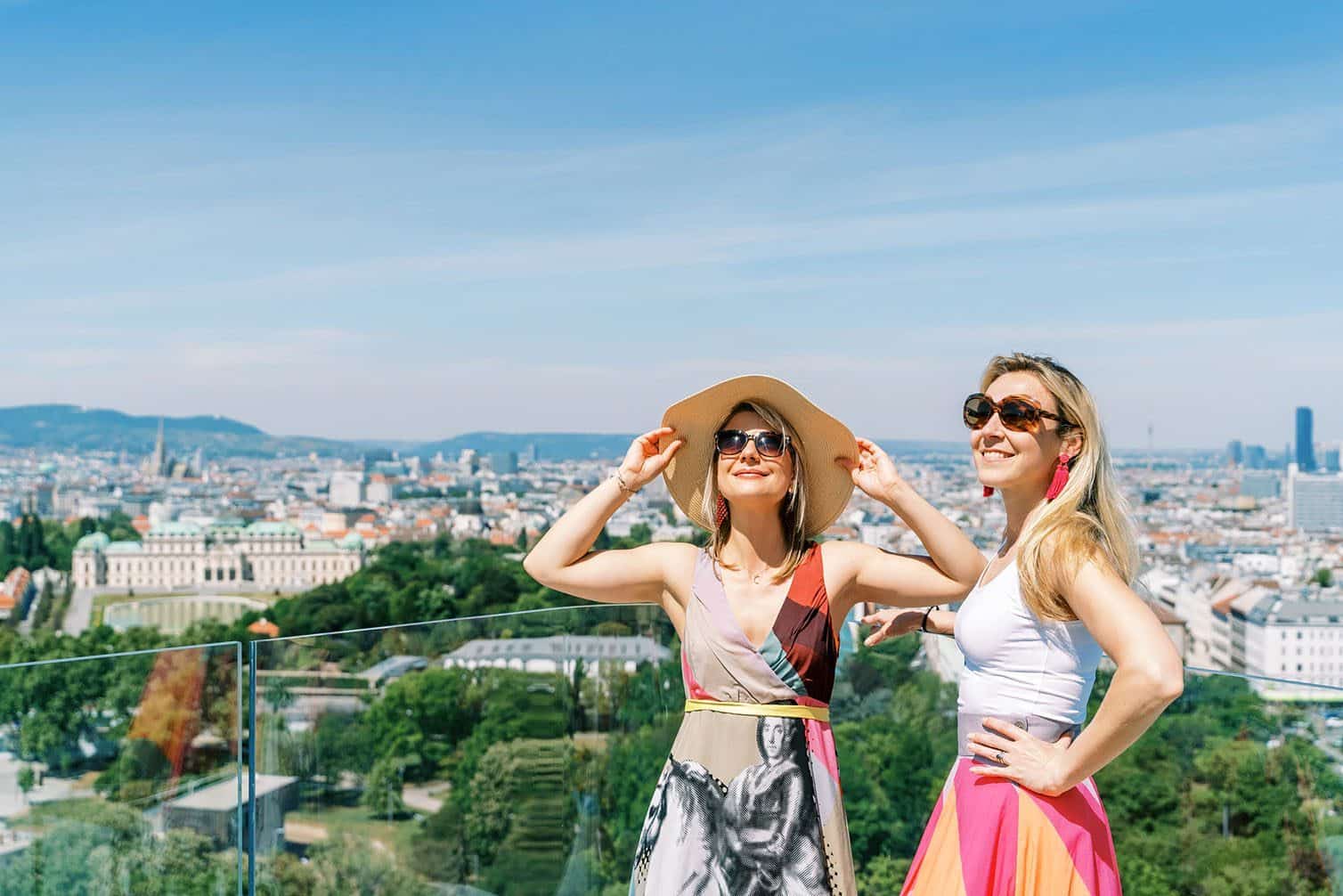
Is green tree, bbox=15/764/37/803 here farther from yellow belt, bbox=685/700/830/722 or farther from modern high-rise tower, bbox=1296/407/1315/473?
modern high-rise tower, bbox=1296/407/1315/473

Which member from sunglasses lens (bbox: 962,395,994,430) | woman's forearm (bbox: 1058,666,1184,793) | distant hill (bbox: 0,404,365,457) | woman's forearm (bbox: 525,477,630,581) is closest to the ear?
sunglasses lens (bbox: 962,395,994,430)

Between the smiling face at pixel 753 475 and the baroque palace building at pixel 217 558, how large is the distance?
76.0 metres

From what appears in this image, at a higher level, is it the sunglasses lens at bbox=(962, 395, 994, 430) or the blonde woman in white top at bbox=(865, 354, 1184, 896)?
the sunglasses lens at bbox=(962, 395, 994, 430)

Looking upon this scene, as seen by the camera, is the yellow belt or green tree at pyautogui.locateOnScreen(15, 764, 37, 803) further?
green tree at pyautogui.locateOnScreen(15, 764, 37, 803)

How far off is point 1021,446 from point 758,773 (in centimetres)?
67

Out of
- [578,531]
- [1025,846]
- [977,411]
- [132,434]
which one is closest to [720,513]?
[578,531]

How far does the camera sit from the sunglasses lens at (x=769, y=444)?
2.18 m

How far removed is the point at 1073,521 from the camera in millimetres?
1791

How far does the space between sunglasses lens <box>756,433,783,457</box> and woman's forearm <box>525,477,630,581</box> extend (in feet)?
0.81

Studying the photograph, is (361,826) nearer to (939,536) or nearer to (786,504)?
(786,504)

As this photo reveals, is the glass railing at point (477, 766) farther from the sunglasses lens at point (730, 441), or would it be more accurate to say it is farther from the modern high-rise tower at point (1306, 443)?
the modern high-rise tower at point (1306, 443)

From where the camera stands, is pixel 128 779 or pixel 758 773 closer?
pixel 758 773

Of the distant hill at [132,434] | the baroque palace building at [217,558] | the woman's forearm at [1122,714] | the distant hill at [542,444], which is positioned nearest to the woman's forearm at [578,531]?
the woman's forearm at [1122,714]

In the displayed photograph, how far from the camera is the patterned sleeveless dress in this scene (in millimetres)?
2092
